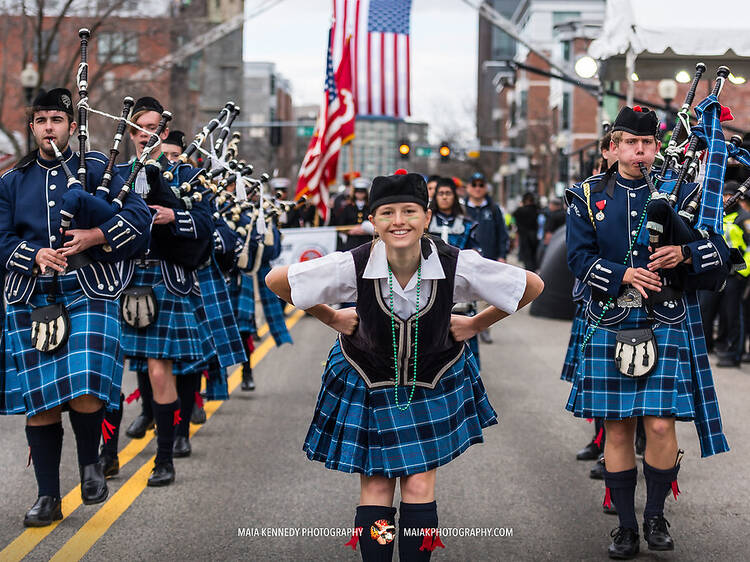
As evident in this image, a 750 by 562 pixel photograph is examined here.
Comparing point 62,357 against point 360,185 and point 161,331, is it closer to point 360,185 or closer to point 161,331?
point 161,331

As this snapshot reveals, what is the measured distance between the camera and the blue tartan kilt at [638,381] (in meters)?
4.88

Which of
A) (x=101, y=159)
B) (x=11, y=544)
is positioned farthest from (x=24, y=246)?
(x=11, y=544)

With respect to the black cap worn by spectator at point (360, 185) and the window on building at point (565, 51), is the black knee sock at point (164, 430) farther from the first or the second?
the window on building at point (565, 51)

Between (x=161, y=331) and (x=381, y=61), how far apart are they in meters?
15.3

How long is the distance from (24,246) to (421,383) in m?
2.00

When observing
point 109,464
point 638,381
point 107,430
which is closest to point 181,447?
point 109,464

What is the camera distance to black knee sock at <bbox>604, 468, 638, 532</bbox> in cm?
486

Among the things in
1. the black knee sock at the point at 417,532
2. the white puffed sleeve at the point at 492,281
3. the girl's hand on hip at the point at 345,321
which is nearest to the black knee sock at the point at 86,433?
the girl's hand on hip at the point at 345,321

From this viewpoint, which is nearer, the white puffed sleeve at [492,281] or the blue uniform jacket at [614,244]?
the white puffed sleeve at [492,281]

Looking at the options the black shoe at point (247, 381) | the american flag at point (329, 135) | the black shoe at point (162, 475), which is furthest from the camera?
the american flag at point (329, 135)

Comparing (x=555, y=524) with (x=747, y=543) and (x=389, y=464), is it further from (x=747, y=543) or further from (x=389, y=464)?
(x=389, y=464)

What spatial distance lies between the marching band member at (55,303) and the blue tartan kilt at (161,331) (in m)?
0.92

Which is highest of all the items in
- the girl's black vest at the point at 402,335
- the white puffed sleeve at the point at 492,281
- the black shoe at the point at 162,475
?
the white puffed sleeve at the point at 492,281

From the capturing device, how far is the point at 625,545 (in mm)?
4797
